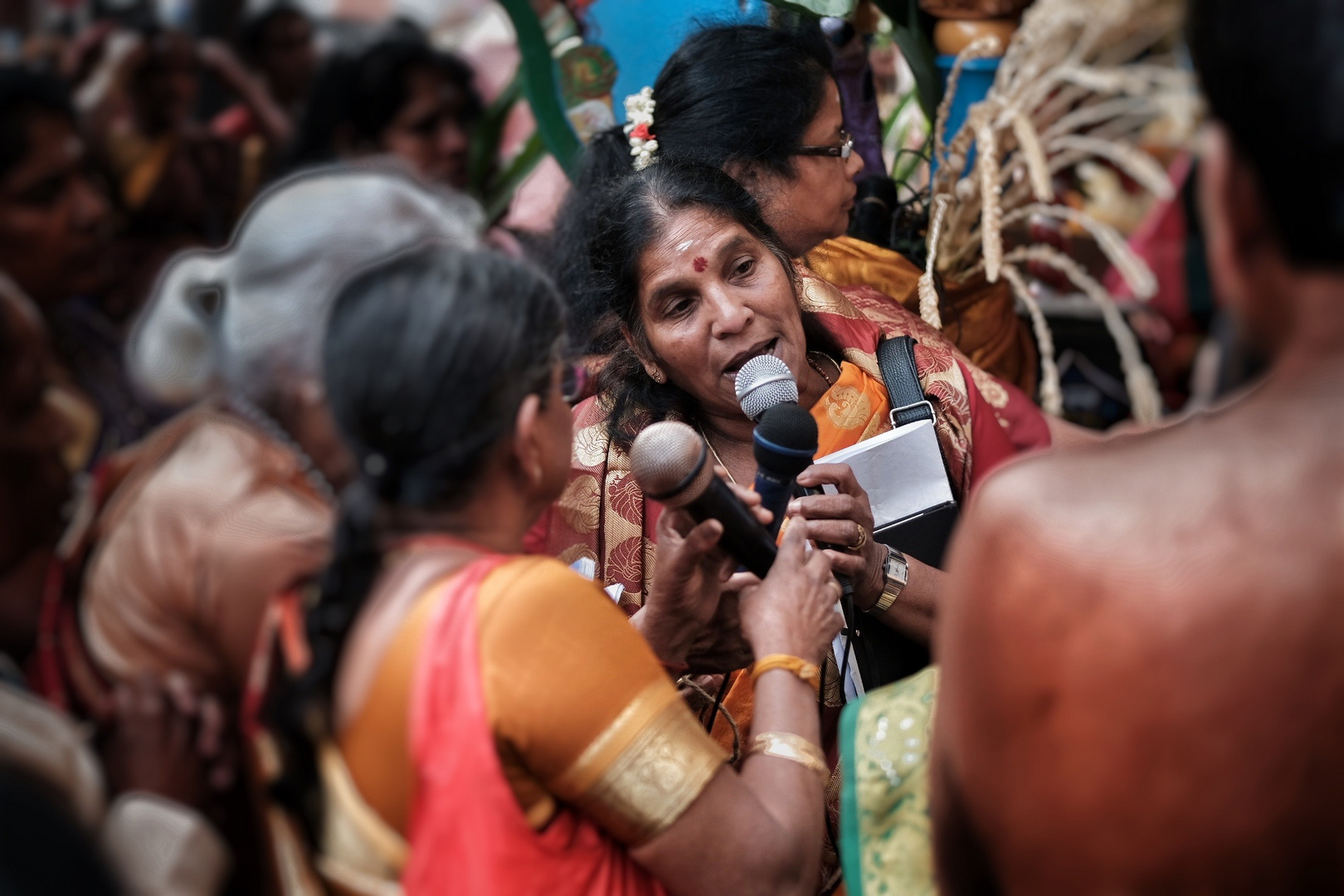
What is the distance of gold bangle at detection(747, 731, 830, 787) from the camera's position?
154cm

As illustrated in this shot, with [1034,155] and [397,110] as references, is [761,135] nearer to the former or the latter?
[1034,155]

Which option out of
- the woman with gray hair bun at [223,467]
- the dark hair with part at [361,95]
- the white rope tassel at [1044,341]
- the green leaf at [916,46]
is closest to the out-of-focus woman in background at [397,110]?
the dark hair with part at [361,95]

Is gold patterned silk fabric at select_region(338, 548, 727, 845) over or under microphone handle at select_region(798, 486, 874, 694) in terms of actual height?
over

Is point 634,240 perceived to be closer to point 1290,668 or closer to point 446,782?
point 446,782

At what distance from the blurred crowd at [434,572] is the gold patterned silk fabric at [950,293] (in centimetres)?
155

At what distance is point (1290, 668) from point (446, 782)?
78 cm

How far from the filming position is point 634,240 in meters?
2.30

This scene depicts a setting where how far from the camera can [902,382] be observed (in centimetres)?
240

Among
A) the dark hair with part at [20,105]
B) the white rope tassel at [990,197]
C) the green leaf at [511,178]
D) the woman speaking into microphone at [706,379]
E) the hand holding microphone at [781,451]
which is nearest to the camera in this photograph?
the dark hair with part at [20,105]

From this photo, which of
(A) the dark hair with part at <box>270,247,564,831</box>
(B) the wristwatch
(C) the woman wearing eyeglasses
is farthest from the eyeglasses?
(A) the dark hair with part at <box>270,247,564,831</box>

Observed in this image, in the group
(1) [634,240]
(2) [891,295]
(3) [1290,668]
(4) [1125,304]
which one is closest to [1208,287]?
(4) [1125,304]

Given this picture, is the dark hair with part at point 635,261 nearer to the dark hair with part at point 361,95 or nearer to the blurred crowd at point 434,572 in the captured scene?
the blurred crowd at point 434,572

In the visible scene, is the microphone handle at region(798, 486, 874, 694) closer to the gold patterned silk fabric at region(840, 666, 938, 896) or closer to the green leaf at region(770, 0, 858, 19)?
the gold patterned silk fabric at region(840, 666, 938, 896)

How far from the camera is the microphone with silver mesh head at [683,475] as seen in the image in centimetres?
161
